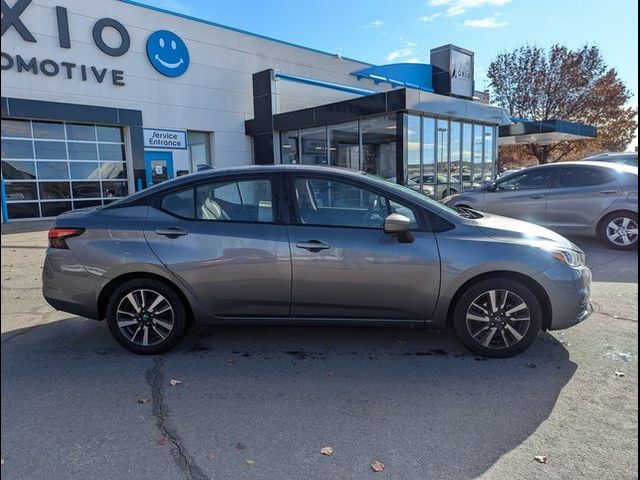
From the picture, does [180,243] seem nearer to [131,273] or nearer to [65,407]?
[131,273]

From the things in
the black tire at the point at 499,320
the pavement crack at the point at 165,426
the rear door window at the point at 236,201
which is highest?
the rear door window at the point at 236,201

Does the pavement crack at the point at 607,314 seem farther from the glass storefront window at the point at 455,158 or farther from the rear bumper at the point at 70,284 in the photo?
the glass storefront window at the point at 455,158

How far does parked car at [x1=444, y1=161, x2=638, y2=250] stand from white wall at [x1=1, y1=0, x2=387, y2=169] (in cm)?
1256

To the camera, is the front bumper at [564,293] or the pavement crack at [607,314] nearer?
the front bumper at [564,293]

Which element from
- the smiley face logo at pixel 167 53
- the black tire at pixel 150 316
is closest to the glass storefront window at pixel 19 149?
the smiley face logo at pixel 167 53

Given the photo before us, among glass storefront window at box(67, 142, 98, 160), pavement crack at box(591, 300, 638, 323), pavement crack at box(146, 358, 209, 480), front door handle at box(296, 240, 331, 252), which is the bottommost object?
pavement crack at box(146, 358, 209, 480)

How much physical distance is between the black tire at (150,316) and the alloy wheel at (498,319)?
8.04 ft

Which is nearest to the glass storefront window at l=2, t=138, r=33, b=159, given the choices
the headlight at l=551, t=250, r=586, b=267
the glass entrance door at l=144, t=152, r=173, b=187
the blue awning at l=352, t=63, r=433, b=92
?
the glass entrance door at l=144, t=152, r=173, b=187

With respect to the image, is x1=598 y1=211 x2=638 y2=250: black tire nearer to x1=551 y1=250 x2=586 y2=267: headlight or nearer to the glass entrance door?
x1=551 y1=250 x2=586 y2=267: headlight

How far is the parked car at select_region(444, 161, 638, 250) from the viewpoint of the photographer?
312 inches

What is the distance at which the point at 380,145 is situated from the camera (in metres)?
15.2

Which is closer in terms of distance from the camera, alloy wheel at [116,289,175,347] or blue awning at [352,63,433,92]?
alloy wheel at [116,289,175,347]

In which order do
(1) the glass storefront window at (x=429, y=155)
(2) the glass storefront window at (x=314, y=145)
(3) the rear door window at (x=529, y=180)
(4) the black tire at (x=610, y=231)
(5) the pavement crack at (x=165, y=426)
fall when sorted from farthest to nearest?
(2) the glass storefront window at (x=314, y=145) → (1) the glass storefront window at (x=429, y=155) → (3) the rear door window at (x=529, y=180) → (4) the black tire at (x=610, y=231) → (5) the pavement crack at (x=165, y=426)

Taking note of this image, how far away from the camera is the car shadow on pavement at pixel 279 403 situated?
2625 millimetres
